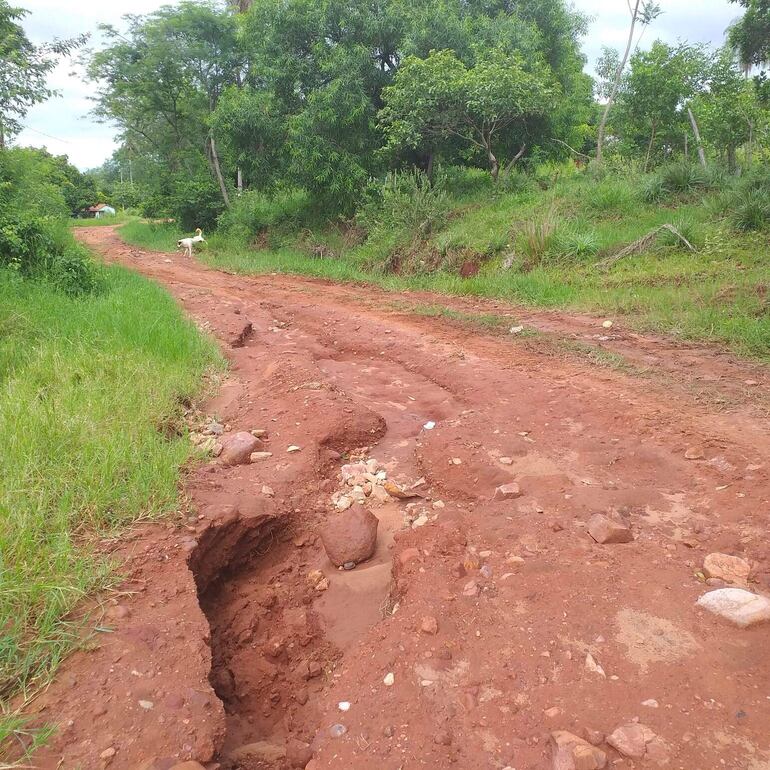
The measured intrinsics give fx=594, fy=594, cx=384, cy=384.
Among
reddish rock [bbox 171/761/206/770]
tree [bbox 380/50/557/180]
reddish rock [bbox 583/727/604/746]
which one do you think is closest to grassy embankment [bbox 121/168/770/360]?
tree [bbox 380/50/557/180]

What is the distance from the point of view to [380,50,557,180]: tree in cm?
1017

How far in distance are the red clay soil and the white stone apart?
1.7 inches

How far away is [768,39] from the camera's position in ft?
27.0

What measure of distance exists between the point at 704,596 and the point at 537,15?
48.6ft

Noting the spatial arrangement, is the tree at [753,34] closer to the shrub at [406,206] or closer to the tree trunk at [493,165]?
the tree trunk at [493,165]

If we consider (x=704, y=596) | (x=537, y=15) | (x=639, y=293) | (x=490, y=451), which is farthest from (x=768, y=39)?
(x=704, y=596)

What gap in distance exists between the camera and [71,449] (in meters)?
3.12

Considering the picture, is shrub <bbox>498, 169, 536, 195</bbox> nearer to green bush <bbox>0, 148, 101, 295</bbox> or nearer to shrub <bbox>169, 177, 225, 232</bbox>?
green bush <bbox>0, 148, 101, 295</bbox>

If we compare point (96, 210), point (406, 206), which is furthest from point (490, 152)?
point (96, 210)

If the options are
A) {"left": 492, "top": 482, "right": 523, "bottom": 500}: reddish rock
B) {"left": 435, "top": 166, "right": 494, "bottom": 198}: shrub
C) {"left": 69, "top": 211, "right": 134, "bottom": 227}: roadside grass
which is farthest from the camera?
{"left": 69, "top": 211, "right": 134, "bottom": 227}: roadside grass

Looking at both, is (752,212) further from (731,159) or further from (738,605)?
(738,605)

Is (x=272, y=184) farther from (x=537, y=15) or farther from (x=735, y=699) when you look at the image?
(x=735, y=699)

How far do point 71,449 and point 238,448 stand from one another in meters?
0.92

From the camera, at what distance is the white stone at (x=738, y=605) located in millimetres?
2035
